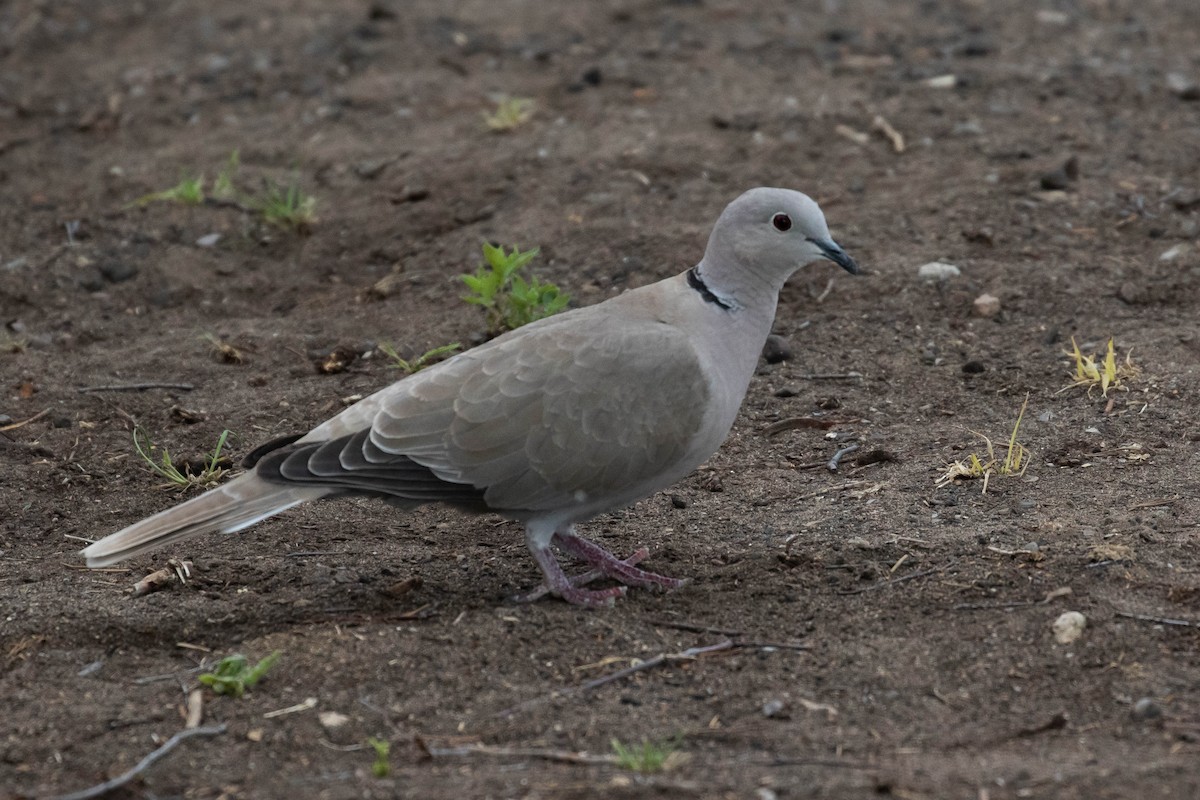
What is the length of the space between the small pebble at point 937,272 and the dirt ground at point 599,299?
0.09 meters

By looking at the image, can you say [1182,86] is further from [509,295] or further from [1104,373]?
[509,295]

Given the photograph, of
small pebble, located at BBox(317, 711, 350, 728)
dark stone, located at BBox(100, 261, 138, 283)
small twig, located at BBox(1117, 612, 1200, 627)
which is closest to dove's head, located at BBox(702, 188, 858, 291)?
small twig, located at BBox(1117, 612, 1200, 627)

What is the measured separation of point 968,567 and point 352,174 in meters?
4.16

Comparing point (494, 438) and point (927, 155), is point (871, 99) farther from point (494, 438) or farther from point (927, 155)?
point (494, 438)

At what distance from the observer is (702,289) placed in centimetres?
430

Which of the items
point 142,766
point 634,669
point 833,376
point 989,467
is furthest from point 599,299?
point 142,766

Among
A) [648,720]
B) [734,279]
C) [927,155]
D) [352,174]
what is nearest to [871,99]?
[927,155]

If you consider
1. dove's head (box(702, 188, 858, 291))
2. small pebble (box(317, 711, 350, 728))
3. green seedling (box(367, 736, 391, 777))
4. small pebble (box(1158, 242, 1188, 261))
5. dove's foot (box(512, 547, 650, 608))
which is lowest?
small pebble (box(1158, 242, 1188, 261))

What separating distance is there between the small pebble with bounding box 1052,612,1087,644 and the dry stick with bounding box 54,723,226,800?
6.65 ft

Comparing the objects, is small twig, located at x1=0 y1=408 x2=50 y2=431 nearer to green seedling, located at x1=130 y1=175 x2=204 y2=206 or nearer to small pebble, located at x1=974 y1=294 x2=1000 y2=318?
green seedling, located at x1=130 y1=175 x2=204 y2=206

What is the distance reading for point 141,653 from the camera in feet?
12.7

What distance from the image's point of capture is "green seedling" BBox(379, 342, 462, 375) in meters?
5.40

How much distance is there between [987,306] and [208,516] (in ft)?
10.4

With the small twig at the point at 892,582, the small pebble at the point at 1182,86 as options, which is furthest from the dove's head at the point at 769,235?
the small pebble at the point at 1182,86
